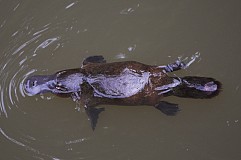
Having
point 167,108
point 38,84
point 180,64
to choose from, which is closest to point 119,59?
point 180,64

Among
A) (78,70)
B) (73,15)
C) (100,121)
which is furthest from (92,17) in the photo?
(100,121)

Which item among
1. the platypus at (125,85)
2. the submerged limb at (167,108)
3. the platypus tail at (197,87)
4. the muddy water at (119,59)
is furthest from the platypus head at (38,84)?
the platypus tail at (197,87)

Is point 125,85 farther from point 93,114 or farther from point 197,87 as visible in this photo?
point 197,87

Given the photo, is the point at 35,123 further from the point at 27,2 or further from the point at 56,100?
the point at 27,2

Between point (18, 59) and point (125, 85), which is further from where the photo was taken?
point (18, 59)

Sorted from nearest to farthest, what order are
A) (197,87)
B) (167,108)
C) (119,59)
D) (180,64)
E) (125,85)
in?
(125,85) < (197,87) < (167,108) < (180,64) < (119,59)

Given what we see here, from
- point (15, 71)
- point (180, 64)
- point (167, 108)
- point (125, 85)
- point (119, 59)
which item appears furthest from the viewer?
point (15, 71)

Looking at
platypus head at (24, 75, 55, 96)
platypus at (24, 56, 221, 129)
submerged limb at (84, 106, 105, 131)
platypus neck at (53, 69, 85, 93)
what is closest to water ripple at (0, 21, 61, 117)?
platypus head at (24, 75, 55, 96)
